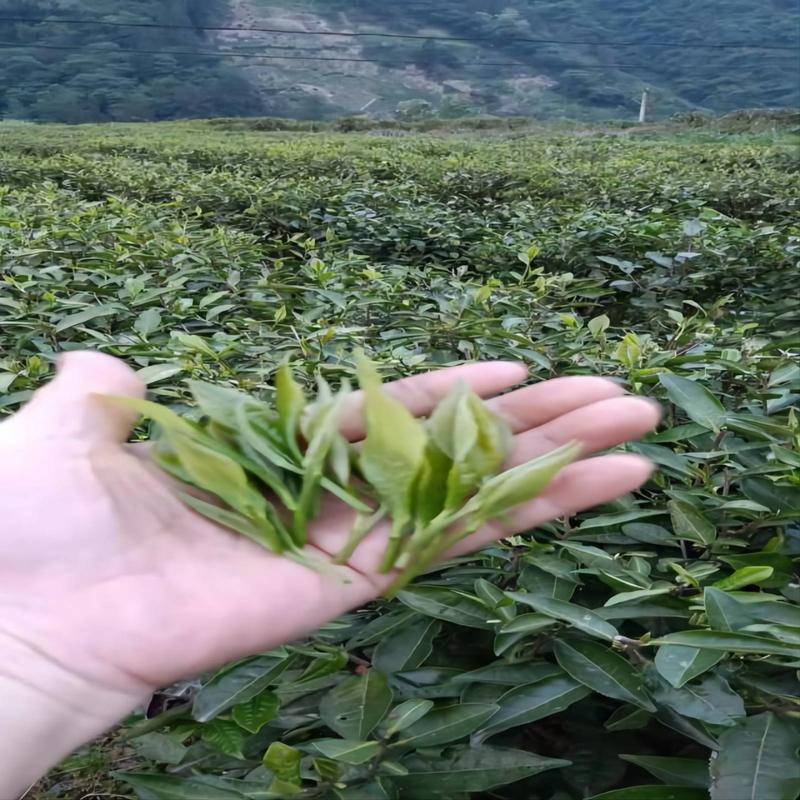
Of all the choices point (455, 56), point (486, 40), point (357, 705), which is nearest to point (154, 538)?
point (357, 705)

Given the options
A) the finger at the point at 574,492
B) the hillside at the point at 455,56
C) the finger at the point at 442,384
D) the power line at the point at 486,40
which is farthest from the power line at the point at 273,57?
the finger at the point at 574,492

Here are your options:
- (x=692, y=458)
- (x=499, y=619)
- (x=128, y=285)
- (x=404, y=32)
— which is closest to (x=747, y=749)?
(x=499, y=619)

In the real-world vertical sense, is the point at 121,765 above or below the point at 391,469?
below

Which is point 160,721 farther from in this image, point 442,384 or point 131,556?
point 442,384

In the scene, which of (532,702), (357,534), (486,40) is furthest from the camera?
(486,40)

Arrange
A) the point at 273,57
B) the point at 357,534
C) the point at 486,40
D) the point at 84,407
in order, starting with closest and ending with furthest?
the point at 357,534 → the point at 84,407 → the point at 273,57 → the point at 486,40

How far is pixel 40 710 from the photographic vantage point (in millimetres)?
754

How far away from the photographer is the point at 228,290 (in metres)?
1.84

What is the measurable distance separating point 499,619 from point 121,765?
911 mm

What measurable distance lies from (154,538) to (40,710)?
219 mm

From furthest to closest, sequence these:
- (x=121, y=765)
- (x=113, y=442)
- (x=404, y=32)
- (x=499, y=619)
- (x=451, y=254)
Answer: (x=404, y=32) → (x=451, y=254) → (x=121, y=765) → (x=113, y=442) → (x=499, y=619)

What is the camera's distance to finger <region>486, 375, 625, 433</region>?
0.95m

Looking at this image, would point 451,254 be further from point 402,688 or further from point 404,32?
point 404,32

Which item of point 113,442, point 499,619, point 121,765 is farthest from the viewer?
point 121,765
